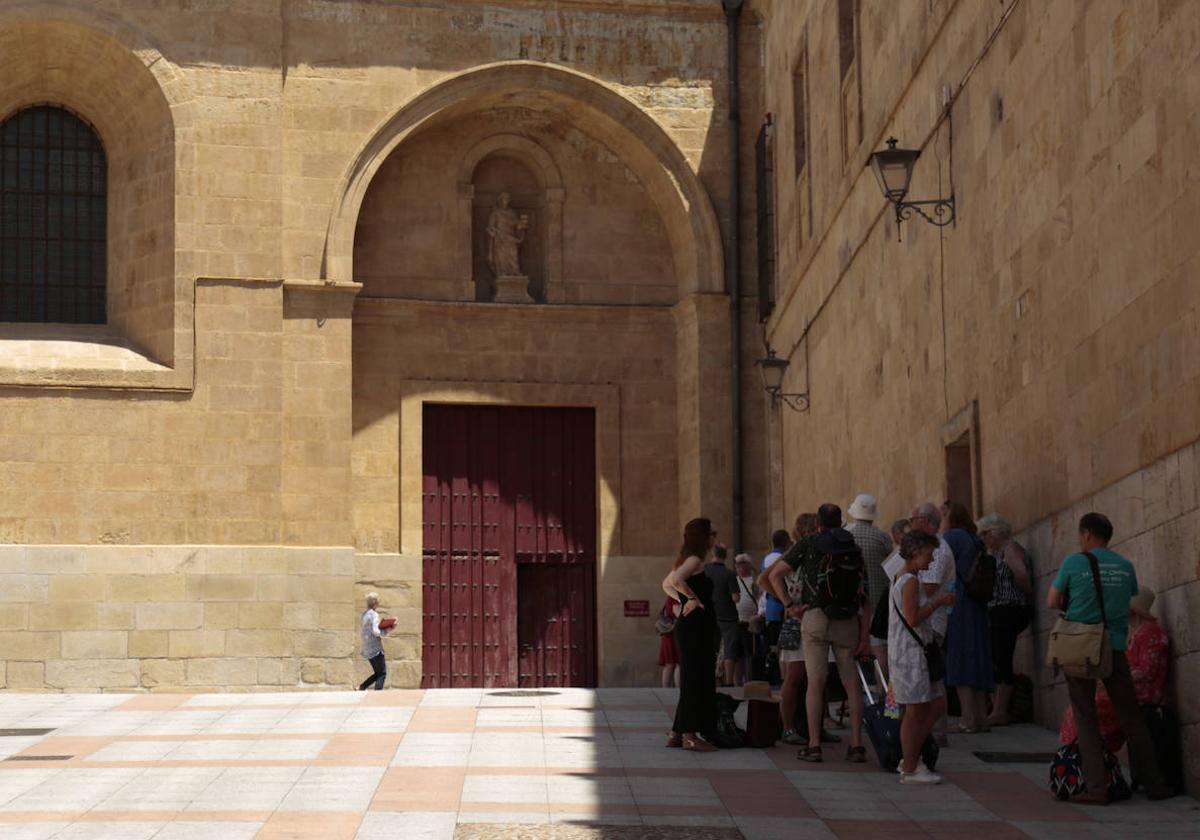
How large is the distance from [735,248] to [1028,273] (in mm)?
11468

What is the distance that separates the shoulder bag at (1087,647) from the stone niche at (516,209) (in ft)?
48.7

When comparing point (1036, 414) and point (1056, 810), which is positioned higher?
point (1036, 414)

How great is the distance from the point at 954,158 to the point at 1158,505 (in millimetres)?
5094

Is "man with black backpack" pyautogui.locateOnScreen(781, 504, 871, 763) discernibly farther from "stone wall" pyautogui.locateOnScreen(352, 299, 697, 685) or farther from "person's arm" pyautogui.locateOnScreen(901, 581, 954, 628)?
"stone wall" pyautogui.locateOnScreen(352, 299, 697, 685)

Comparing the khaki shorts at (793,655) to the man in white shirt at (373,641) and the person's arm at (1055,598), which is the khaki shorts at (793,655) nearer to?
the person's arm at (1055,598)

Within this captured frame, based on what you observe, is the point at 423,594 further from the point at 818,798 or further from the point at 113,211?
the point at 818,798

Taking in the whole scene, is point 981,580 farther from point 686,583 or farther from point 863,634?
point 686,583

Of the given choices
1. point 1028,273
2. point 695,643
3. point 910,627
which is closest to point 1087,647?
point 910,627

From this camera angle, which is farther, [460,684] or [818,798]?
[460,684]

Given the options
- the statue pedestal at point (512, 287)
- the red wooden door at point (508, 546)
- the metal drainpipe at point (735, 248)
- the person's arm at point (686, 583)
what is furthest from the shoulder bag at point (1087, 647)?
the statue pedestal at point (512, 287)

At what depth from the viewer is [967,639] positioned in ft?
35.9

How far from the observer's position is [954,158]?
43.9 feet

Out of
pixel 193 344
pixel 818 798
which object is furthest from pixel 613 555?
pixel 818 798

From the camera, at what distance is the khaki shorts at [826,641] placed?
33.6 feet
